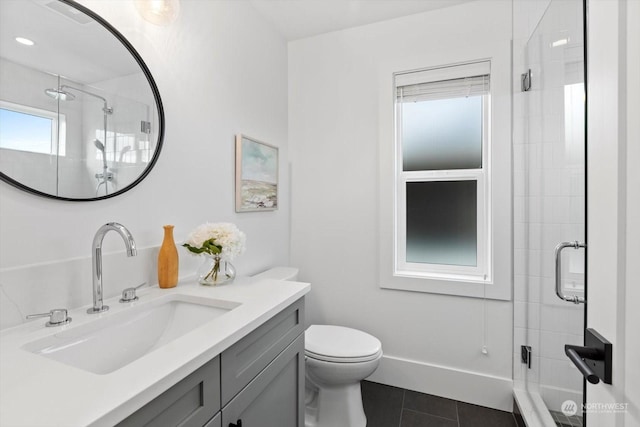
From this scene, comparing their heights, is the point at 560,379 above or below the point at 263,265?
below

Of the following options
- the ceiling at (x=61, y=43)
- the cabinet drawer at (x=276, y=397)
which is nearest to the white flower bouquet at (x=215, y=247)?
the cabinet drawer at (x=276, y=397)

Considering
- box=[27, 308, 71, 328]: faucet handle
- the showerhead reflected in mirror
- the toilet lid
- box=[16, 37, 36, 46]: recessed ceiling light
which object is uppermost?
box=[16, 37, 36, 46]: recessed ceiling light

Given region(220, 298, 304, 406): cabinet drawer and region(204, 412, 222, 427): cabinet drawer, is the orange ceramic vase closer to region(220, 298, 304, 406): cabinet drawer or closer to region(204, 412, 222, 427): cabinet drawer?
region(220, 298, 304, 406): cabinet drawer

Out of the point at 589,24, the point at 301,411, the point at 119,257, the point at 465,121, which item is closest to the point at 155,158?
the point at 119,257

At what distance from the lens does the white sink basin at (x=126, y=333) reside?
78 cm

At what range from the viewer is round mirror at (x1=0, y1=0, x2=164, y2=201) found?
0.83m

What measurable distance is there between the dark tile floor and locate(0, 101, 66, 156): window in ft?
6.21

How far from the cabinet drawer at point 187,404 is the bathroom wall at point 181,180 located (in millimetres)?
549

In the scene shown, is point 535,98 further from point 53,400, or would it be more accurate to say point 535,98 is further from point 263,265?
point 53,400

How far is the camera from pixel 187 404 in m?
0.68

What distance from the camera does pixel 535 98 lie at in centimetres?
156

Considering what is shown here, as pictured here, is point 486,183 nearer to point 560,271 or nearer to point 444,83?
point 444,83

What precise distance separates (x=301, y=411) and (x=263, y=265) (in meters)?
0.94

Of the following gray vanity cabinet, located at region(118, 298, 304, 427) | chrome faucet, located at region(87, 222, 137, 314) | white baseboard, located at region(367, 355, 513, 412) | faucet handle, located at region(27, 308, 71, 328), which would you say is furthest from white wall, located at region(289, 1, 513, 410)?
faucet handle, located at region(27, 308, 71, 328)
